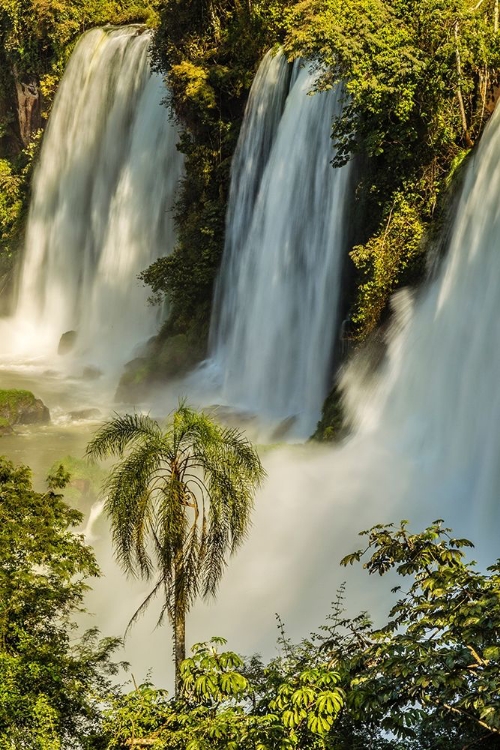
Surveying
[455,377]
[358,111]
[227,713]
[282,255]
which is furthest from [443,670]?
[282,255]

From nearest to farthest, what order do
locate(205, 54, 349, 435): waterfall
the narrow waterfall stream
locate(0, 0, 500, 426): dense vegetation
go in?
the narrow waterfall stream < locate(0, 0, 500, 426): dense vegetation < locate(205, 54, 349, 435): waterfall

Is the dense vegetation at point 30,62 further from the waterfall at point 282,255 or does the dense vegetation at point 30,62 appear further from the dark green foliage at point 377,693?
the dark green foliage at point 377,693

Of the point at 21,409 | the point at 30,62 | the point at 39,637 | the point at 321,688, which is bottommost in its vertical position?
the point at 321,688

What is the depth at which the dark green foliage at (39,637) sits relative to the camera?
33.4ft

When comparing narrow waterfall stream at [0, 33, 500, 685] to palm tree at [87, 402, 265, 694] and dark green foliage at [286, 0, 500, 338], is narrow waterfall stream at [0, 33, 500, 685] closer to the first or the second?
dark green foliage at [286, 0, 500, 338]

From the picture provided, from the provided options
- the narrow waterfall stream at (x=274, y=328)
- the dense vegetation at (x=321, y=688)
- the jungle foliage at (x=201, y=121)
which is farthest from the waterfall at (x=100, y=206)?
the dense vegetation at (x=321, y=688)

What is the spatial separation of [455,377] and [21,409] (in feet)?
43.3

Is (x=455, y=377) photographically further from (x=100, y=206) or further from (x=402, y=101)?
(x=100, y=206)

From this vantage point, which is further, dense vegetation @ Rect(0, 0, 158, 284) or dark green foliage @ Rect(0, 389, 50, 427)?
dense vegetation @ Rect(0, 0, 158, 284)

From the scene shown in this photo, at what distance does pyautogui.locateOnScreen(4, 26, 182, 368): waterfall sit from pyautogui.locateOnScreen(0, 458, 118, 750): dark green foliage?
Result: 20.8 meters

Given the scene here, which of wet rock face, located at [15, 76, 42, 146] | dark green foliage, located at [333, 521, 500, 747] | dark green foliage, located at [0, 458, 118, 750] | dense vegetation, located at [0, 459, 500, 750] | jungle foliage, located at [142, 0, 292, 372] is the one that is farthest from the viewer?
wet rock face, located at [15, 76, 42, 146]

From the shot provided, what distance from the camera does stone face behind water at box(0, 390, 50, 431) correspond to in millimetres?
26031

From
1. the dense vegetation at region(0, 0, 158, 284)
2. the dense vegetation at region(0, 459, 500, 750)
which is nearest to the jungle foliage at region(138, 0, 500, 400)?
the dense vegetation at region(0, 459, 500, 750)

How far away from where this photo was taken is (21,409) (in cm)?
2630
